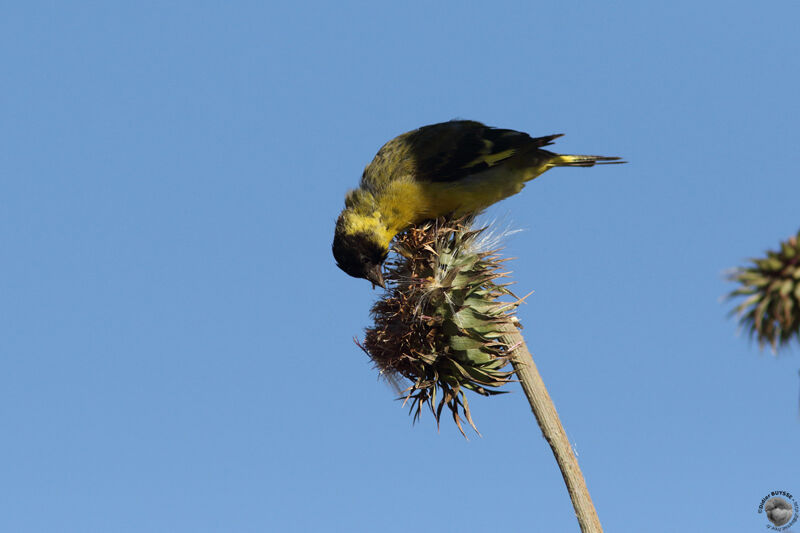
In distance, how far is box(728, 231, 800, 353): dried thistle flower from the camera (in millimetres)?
2645

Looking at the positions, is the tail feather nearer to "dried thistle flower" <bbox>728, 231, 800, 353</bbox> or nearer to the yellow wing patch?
the yellow wing patch

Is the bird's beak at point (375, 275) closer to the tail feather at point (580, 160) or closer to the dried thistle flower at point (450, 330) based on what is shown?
the dried thistle flower at point (450, 330)

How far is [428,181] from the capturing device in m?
8.26

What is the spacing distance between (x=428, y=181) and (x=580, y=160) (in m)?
2.20

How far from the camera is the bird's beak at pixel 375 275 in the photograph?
7.41 m

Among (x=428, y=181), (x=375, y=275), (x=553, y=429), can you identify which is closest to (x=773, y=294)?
(x=553, y=429)

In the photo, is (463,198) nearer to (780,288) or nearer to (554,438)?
(554,438)

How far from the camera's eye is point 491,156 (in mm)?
8359

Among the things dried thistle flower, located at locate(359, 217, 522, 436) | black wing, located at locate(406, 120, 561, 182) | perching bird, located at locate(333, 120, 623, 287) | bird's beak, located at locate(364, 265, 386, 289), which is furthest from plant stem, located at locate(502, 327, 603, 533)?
black wing, located at locate(406, 120, 561, 182)

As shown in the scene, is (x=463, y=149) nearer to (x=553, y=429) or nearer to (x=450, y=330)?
(x=450, y=330)

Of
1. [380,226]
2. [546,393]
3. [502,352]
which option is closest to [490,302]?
[502,352]

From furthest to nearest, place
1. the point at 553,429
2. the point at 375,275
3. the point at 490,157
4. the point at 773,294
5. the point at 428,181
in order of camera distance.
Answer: the point at 490,157, the point at 428,181, the point at 375,275, the point at 553,429, the point at 773,294

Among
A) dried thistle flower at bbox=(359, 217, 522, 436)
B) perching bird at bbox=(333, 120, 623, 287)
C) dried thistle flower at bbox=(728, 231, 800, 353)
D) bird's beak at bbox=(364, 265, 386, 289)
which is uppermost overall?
perching bird at bbox=(333, 120, 623, 287)

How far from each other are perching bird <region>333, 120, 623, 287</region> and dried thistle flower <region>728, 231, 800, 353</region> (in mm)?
4988
